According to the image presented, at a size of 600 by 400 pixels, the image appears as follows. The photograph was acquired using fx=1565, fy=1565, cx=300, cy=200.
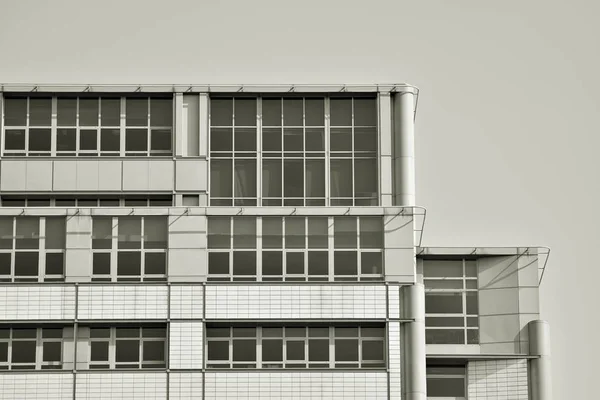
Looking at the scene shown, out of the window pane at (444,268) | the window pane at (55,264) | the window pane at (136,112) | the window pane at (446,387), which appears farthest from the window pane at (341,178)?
the window pane at (55,264)

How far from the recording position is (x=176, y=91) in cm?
7050

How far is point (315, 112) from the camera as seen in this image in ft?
232

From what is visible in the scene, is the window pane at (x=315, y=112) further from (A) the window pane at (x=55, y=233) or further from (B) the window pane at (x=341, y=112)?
(A) the window pane at (x=55, y=233)

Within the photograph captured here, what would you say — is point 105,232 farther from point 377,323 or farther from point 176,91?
point 377,323

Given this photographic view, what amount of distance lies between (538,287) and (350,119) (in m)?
11.7

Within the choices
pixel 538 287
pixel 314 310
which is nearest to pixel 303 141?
pixel 314 310

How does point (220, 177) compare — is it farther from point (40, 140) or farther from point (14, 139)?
point (14, 139)

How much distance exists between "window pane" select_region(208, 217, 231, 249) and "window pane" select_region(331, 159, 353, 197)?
17.3ft

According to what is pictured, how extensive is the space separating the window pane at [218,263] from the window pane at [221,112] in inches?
263

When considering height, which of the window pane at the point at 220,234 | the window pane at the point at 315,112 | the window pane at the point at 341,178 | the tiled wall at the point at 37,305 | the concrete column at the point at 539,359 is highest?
the window pane at the point at 315,112

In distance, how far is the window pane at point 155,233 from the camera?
67.6 meters

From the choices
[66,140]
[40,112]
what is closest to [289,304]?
[66,140]

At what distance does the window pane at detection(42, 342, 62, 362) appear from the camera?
6650 centimetres

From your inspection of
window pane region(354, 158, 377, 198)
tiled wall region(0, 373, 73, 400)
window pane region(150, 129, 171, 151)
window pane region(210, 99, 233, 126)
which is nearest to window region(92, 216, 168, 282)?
window pane region(150, 129, 171, 151)
